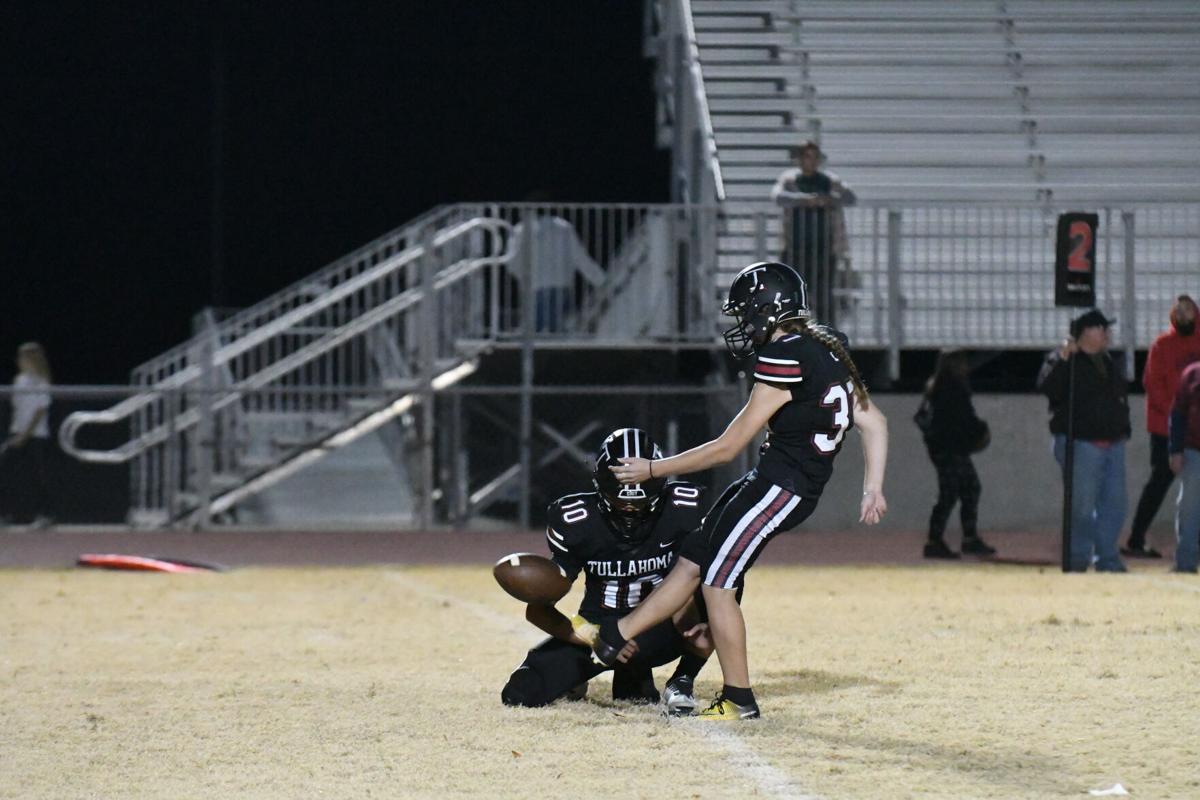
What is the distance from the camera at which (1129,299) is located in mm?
17766

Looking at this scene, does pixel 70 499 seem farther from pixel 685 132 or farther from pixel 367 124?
pixel 367 124

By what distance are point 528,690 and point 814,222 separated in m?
10.3

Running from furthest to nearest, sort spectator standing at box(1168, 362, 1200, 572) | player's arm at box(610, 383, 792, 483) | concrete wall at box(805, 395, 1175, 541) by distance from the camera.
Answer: concrete wall at box(805, 395, 1175, 541) < spectator standing at box(1168, 362, 1200, 572) < player's arm at box(610, 383, 792, 483)

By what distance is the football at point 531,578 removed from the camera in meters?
7.35

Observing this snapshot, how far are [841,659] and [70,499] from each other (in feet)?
34.9

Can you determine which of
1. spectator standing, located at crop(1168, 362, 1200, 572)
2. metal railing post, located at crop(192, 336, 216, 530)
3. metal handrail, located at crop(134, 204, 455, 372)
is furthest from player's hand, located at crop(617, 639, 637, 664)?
metal railing post, located at crop(192, 336, 216, 530)

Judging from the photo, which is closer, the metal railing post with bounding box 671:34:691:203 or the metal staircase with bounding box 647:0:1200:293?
the metal staircase with bounding box 647:0:1200:293

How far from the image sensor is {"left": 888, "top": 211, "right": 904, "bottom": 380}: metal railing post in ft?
58.0

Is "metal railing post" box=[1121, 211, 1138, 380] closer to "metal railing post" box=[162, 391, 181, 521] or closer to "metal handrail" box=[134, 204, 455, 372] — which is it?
"metal handrail" box=[134, 204, 455, 372]

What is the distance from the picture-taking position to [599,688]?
27.2ft

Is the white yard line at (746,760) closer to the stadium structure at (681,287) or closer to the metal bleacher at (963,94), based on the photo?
the stadium structure at (681,287)

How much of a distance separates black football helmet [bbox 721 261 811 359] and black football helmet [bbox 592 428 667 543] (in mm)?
541

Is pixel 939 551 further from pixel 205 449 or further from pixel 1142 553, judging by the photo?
pixel 205 449

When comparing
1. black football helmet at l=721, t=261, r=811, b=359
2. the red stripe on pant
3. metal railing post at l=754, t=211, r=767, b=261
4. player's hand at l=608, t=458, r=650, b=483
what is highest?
metal railing post at l=754, t=211, r=767, b=261
